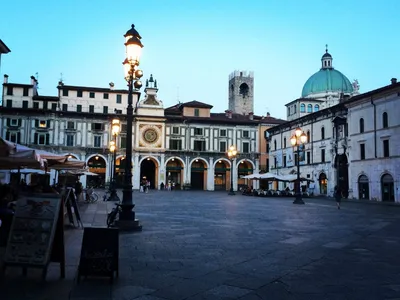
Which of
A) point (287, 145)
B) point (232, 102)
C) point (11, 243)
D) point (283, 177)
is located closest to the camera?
point (11, 243)

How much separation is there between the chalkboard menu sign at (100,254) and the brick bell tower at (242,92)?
82.4 m

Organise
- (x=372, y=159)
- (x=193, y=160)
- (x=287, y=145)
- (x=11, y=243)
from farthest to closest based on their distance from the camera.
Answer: (x=193, y=160) → (x=287, y=145) → (x=372, y=159) → (x=11, y=243)

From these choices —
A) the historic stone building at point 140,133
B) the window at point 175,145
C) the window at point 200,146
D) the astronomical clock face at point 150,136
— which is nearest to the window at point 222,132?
the historic stone building at point 140,133

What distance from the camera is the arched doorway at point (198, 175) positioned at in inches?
2477

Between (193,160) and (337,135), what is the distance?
25.0 m

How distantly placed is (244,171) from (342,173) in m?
22.8

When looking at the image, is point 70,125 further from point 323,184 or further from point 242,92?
point 242,92

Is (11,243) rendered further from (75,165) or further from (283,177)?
(283,177)

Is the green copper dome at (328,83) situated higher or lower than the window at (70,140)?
higher

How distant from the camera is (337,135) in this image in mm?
43688

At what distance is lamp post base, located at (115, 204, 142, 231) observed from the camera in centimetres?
1101

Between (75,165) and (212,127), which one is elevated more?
(212,127)

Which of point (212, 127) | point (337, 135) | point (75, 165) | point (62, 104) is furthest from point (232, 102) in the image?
point (75, 165)

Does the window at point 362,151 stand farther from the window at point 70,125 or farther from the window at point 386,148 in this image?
the window at point 70,125
